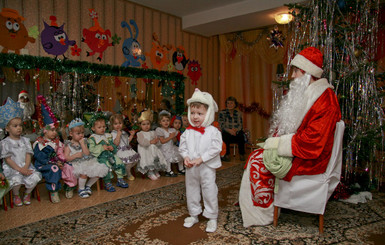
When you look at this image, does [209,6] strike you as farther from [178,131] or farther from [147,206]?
[147,206]

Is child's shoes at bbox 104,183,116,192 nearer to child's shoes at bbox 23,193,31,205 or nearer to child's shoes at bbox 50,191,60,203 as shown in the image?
child's shoes at bbox 50,191,60,203

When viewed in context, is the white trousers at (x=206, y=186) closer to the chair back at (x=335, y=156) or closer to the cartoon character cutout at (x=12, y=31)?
the chair back at (x=335, y=156)

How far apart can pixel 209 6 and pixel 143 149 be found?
366 cm

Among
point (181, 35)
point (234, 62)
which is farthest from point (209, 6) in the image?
point (234, 62)

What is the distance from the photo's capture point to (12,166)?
10.8 ft

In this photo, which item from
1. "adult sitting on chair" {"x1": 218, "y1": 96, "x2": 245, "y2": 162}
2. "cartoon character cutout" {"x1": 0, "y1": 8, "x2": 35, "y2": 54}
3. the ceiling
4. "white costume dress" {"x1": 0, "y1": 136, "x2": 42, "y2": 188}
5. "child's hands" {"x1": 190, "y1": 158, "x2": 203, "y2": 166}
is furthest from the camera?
Result: "adult sitting on chair" {"x1": 218, "y1": 96, "x2": 245, "y2": 162}

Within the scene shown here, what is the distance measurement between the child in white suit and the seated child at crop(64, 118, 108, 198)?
156 cm

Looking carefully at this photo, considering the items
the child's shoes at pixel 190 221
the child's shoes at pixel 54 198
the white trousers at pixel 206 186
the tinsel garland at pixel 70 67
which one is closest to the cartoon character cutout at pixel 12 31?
the tinsel garland at pixel 70 67

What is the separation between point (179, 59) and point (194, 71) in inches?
26.0

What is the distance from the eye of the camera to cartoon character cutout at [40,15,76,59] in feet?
16.0

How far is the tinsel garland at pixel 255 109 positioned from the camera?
7.45 m

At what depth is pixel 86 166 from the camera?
3750 millimetres

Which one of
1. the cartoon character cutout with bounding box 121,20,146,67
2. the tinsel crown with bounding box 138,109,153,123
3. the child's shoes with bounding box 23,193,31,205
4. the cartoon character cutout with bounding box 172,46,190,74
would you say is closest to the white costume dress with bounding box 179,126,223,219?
the tinsel crown with bounding box 138,109,153,123

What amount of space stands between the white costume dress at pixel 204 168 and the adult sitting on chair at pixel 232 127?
3.47 meters
